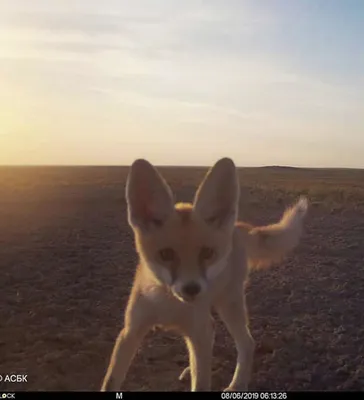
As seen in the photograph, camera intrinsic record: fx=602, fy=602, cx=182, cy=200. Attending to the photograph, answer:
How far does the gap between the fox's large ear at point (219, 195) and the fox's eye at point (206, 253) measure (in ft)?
0.92

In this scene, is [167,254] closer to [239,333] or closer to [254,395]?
[239,333]

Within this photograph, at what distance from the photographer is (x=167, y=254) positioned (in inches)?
160

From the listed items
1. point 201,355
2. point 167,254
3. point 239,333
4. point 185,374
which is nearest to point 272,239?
point 239,333

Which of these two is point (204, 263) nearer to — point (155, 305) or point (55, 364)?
point (155, 305)

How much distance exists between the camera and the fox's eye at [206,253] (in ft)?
13.3

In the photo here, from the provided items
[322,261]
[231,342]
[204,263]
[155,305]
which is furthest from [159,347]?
[322,261]

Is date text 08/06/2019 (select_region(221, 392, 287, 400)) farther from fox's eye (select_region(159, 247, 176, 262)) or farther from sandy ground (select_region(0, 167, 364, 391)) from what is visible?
fox's eye (select_region(159, 247, 176, 262))

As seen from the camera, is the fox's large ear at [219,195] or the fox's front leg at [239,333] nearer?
the fox's large ear at [219,195]

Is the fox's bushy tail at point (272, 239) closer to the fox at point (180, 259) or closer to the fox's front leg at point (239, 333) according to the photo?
the fox's front leg at point (239, 333)

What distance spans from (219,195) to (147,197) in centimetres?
53

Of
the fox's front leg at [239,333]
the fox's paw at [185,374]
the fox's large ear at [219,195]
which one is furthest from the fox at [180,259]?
the fox's paw at [185,374]

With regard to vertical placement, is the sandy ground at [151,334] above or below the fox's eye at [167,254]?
below

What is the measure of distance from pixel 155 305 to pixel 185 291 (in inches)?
21.0

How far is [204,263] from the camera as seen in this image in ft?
13.3
